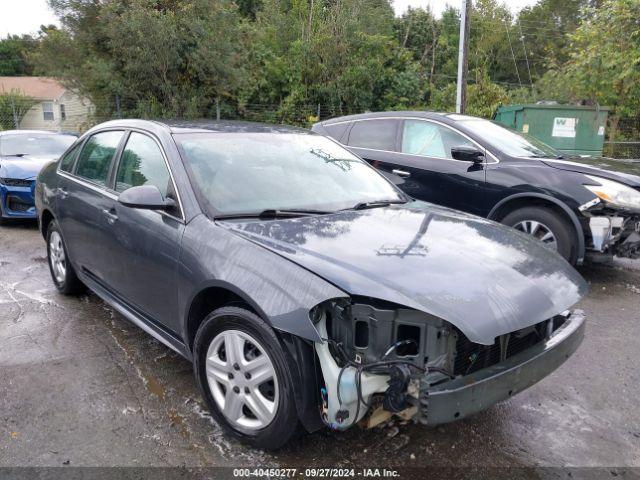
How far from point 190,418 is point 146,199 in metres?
1.23

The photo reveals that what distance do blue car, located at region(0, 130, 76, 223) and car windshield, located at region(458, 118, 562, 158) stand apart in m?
6.05

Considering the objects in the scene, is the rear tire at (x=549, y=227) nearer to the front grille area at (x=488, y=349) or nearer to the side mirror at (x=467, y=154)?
the side mirror at (x=467, y=154)

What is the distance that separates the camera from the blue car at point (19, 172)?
24.6 ft

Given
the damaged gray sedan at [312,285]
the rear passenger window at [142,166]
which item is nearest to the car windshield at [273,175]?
the damaged gray sedan at [312,285]

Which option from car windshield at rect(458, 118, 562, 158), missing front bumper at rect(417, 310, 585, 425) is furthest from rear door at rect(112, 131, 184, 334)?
car windshield at rect(458, 118, 562, 158)

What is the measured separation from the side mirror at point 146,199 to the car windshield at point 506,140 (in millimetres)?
3900

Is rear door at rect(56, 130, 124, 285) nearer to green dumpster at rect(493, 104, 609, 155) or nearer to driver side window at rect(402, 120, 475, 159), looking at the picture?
driver side window at rect(402, 120, 475, 159)

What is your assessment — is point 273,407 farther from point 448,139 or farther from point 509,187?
point 448,139

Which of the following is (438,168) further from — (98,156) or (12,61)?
(12,61)

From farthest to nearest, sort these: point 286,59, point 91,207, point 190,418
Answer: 1. point 286,59
2. point 91,207
3. point 190,418

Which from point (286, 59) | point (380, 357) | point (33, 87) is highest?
point (33, 87)

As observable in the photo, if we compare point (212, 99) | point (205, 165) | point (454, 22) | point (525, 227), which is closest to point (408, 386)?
point (205, 165)

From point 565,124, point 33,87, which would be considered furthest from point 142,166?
point 33,87

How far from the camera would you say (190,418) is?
2854 mm
